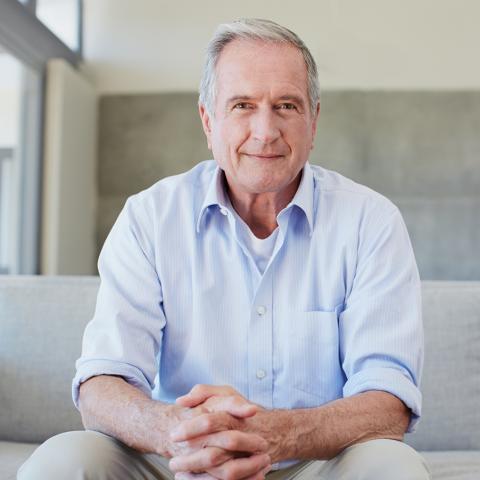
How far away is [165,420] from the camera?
39.6 inches

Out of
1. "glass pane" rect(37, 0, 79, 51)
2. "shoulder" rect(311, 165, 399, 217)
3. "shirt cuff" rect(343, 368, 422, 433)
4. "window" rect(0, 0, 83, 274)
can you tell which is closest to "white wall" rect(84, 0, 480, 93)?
"glass pane" rect(37, 0, 79, 51)

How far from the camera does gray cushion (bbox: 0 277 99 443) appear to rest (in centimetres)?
163

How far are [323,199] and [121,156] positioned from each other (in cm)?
302

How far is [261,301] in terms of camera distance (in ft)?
4.14

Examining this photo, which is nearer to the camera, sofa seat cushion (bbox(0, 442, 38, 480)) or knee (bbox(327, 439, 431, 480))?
knee (bbox(327, 439, 431, 480))

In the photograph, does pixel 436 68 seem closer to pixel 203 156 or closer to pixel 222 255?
pixel 203 156

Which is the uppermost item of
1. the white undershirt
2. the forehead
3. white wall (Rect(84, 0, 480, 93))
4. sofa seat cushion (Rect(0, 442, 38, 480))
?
white wall (Rect(84, 0, 480, 93))

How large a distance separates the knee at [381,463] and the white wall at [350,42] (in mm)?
3332

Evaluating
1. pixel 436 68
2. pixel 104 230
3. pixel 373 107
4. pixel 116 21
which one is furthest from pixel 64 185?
pixel 436 68

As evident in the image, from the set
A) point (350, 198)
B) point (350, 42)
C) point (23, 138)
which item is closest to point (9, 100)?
point (23, 138)

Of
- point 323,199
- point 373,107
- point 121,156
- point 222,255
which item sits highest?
point 373,107

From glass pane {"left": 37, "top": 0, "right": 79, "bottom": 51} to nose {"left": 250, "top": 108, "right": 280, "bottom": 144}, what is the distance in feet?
9.06

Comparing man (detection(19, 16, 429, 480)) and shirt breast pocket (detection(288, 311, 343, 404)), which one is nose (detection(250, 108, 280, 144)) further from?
shirt breast pocket (detection(288, 311, 343, 404))

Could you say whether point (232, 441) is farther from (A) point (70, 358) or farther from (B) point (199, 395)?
(A) point (70, 358)
